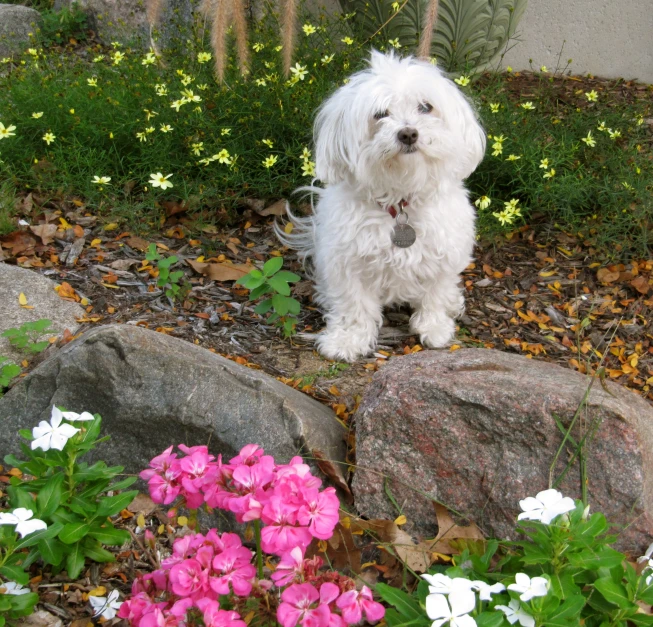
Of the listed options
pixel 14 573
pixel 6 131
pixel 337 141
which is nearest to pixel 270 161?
pixel 337 141

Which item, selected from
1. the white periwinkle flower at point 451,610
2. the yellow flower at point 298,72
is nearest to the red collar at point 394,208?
the yellow flower at point 298,72

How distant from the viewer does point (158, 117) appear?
436 cm

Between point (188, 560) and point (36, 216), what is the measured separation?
3.26m

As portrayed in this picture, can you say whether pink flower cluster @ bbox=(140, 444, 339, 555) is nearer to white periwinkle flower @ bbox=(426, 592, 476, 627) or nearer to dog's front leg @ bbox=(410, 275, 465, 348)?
white periwinkle flower @ bbox=(426, 592, 476, 627)

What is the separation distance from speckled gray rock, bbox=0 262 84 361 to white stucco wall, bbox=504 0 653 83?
4.51 m

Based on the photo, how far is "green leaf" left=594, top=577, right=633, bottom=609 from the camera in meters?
1.54

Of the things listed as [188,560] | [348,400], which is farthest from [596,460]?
[188,560]

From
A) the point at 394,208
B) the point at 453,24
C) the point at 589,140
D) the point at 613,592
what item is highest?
the point at 453,24

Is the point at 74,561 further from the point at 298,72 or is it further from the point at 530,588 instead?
the point at 298,72

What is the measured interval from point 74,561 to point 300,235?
2513 mm

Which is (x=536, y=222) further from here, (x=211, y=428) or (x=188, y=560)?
(x=188, y=560)

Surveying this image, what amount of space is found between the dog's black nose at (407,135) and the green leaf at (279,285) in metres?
0.77

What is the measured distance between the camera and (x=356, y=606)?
4.49ft

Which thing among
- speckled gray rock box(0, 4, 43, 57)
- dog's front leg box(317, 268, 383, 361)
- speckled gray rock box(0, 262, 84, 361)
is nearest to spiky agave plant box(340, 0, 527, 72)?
dog's front leg box(317, 268, 383, 361)
